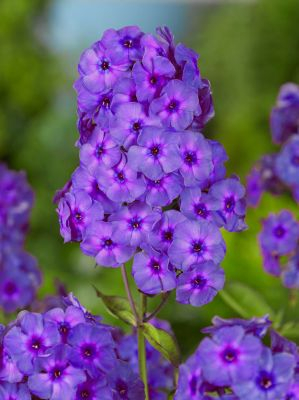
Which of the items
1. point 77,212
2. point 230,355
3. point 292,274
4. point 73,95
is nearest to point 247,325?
point 230,355

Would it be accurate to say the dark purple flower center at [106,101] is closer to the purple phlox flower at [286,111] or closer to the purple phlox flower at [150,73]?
the purple phlox flower at [150,73]

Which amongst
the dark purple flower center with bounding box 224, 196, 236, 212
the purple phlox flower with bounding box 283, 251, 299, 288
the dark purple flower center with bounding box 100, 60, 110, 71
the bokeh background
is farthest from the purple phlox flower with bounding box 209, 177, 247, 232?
the bokeh background

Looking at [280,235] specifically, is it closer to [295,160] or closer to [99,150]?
[295,160]

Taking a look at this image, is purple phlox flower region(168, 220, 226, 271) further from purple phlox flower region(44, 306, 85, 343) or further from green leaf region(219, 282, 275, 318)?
green leaf region(219, 282, 275, 318)

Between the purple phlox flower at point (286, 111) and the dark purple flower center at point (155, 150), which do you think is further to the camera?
the purple phlox flower at point (286, 111)

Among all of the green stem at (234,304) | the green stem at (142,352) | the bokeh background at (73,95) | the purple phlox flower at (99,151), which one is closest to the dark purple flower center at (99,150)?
the purple phlox flower at (99,151)
